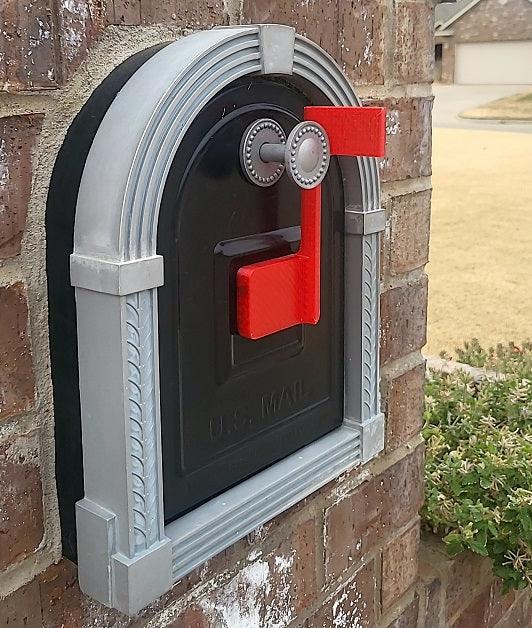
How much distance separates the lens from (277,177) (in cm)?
74

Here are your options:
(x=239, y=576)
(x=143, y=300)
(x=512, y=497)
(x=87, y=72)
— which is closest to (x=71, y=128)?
(x=87, y=72)

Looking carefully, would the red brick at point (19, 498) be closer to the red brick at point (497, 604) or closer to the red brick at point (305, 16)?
the red brick at point (305, 16)

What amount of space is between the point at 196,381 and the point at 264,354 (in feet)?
0.30

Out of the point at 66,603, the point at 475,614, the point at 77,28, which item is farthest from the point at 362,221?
the point at 475,614

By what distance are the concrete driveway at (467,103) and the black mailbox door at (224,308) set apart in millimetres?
12964

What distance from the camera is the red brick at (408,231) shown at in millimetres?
1030

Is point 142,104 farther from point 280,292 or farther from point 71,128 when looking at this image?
point 280,292

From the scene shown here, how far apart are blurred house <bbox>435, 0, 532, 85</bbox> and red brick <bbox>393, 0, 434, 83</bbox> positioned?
74.5ft

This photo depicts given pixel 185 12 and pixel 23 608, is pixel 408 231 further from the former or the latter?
pixel 23 608

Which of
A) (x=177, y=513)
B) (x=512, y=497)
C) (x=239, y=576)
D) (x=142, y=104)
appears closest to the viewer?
(x=142, y=104)

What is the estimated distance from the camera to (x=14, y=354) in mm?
652

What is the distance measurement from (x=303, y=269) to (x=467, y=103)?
19.6m

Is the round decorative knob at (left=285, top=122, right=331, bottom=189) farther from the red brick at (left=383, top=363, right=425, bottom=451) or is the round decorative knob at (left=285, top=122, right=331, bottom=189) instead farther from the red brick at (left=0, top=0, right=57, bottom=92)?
the red brick at (left=383, top=363, right=425, bottom=451)

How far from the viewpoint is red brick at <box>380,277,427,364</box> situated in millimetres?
1042
